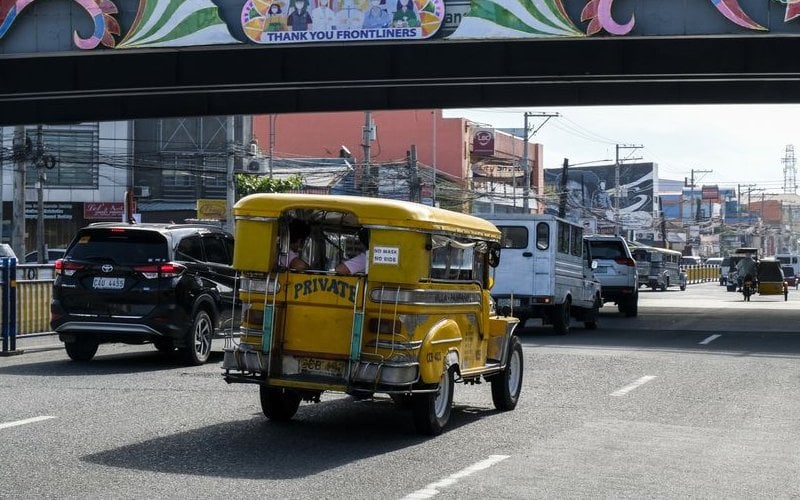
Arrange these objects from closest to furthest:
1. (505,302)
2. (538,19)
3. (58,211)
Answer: (505,302), (538,19), (58,211)

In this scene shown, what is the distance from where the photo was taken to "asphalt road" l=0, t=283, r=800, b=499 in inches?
341

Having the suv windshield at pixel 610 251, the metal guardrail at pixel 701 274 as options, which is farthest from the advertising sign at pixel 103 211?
the metal guardrail at pixel 701 274

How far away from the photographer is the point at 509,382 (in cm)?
1325

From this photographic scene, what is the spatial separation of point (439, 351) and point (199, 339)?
7.03 m

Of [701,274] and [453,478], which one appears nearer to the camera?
[453,478]

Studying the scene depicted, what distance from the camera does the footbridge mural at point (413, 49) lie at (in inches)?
1049

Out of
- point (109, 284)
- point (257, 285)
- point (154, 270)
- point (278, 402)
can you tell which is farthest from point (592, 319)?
point (257, 285)

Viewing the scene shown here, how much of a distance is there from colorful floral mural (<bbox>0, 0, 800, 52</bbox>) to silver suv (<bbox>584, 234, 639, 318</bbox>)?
9884mm

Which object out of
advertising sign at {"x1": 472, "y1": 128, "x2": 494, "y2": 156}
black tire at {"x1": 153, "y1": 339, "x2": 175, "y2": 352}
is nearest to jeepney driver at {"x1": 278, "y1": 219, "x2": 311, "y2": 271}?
black tire at {"x1": 153, "y1": 339, "x2": 175, "y2": 352}

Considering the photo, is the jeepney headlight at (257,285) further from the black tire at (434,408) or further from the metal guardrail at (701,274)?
the metal guardrail at (701,274)

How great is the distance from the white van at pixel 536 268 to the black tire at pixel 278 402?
539 inches

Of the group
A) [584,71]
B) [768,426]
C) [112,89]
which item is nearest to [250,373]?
[768,426]

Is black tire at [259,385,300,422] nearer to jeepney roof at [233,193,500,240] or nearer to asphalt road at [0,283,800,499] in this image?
asphalt road at [0,283,800,499]

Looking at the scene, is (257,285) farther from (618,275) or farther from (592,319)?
(618,275)
